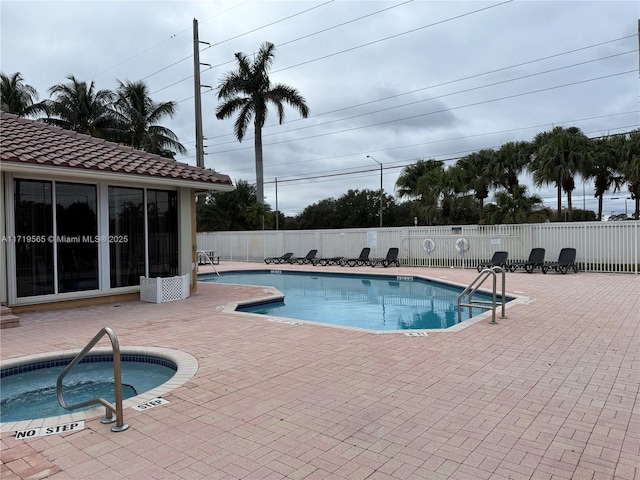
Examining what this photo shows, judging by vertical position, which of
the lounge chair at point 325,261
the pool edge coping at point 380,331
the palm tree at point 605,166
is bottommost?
the pool edge coping at point 380,331

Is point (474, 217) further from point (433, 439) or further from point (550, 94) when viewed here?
point (433, 439)

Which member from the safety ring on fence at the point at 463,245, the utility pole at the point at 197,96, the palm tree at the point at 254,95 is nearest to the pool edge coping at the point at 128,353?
the utility pole at the point at 197,96

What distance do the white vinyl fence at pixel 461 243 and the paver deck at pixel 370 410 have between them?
10.6 m

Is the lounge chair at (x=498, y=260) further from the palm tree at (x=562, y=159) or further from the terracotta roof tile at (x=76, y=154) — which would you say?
the terracotta roof tile at (x=76, y=154)

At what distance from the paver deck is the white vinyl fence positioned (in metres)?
10.6

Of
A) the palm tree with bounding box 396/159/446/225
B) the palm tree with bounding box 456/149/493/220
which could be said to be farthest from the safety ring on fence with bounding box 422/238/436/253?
the palm tree with bounding box 456/149/493/220

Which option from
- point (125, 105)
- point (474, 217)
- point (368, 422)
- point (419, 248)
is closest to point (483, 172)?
point (474, 217)

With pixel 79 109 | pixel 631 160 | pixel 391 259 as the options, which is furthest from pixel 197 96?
pixel 631 160

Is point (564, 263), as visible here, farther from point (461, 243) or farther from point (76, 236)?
point (76, 236)

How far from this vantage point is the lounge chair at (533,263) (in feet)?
55.0

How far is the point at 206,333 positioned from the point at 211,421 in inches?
Answer: 140

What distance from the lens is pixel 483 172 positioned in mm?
30734

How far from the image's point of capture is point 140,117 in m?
30.1

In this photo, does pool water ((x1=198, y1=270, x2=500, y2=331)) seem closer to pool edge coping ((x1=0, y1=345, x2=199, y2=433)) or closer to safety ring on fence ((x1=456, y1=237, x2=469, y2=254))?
safety ring on fence ((x1=456, y1=237, x2=469, y2=254))
